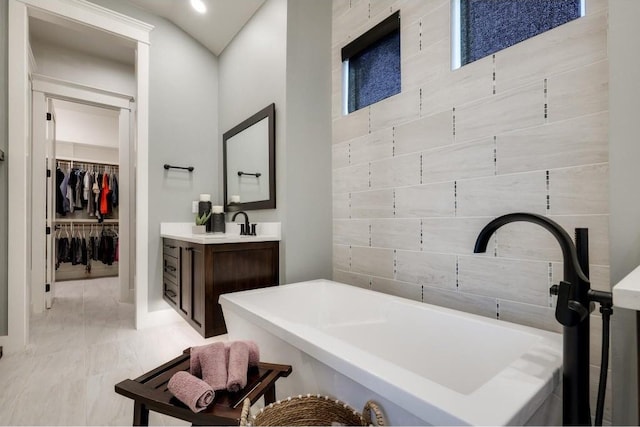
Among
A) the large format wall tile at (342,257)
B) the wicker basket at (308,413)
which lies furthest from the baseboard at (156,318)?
the wicker basket at (308,413)

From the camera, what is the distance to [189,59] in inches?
123

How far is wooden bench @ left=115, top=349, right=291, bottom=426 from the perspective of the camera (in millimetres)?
931

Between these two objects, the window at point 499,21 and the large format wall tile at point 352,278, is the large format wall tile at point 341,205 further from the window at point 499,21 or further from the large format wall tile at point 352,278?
the window at point 499,21

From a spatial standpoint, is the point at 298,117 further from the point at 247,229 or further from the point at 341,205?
the point at 247,229

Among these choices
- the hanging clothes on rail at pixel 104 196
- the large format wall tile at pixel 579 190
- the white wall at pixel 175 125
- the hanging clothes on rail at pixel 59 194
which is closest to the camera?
the large format wall tile at pixel 579 190

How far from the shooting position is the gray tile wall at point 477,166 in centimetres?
128

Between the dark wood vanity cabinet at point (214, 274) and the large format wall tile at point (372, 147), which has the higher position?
the large format wall tile at point (372, 147)

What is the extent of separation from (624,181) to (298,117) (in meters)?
1.91

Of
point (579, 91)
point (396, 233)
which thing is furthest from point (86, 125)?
point (579, 91)

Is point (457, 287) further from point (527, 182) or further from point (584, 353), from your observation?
point (584, 353)

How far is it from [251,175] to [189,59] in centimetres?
147

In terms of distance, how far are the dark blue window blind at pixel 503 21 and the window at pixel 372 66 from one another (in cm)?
48

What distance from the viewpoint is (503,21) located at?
160 cm

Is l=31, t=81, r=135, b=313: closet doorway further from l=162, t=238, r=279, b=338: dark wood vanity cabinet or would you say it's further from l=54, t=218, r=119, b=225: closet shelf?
l=162, t=238, r=279, b=338: dark wood vanity cabinet
